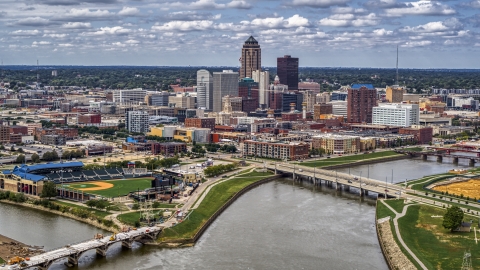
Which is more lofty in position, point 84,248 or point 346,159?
point 84,248

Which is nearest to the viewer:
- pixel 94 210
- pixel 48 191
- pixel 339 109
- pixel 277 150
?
pixel 94 210

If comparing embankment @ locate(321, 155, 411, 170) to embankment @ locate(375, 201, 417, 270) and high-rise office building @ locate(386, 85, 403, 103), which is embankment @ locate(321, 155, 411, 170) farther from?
high-rise office building @ locate(386, 85, 403, 103)

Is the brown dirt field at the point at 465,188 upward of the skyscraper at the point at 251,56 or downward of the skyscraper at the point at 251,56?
downward

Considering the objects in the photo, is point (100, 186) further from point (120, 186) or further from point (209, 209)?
point (209, 209)

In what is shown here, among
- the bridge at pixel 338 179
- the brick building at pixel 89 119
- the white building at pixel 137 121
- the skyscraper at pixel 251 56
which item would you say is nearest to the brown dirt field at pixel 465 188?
the bridge at pixel 338 179

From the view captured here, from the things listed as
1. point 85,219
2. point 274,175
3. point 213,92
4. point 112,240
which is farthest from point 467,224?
point 213,92

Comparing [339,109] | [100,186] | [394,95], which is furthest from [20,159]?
[394,95]

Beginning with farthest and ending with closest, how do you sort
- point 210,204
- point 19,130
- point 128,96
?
point 128,96
point 19,130
point 210,204

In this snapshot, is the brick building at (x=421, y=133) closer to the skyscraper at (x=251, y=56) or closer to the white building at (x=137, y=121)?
the white building at (x=137, y=121)
